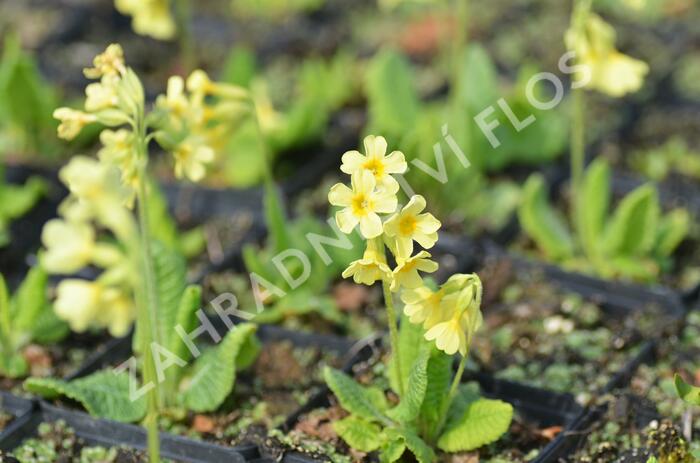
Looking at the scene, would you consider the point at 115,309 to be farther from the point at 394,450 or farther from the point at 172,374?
the point at 172,374

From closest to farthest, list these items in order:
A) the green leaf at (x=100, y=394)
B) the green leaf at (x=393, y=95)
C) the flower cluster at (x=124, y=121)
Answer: the flower cluster at (x=124, y=121) < the green leaf at (x=100, y=394) < the green leaf at (x=393, y=95)

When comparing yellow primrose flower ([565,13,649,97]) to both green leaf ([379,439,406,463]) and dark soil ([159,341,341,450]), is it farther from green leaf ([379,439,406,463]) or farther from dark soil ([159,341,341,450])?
green leaf ([379,439,406,463])

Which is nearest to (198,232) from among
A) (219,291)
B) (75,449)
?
(219,291)

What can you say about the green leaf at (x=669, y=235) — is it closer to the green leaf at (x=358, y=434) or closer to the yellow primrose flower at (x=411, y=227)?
the green leaf at (x=358, y=434)

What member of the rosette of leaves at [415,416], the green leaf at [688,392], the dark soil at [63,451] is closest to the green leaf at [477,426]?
the rosette of leaves at [415,416]

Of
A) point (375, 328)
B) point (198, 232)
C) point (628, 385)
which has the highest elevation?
point (198, 232)

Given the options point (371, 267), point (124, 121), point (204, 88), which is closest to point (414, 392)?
point (371, 267)

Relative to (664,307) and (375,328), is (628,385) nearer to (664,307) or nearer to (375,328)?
(664,307)
